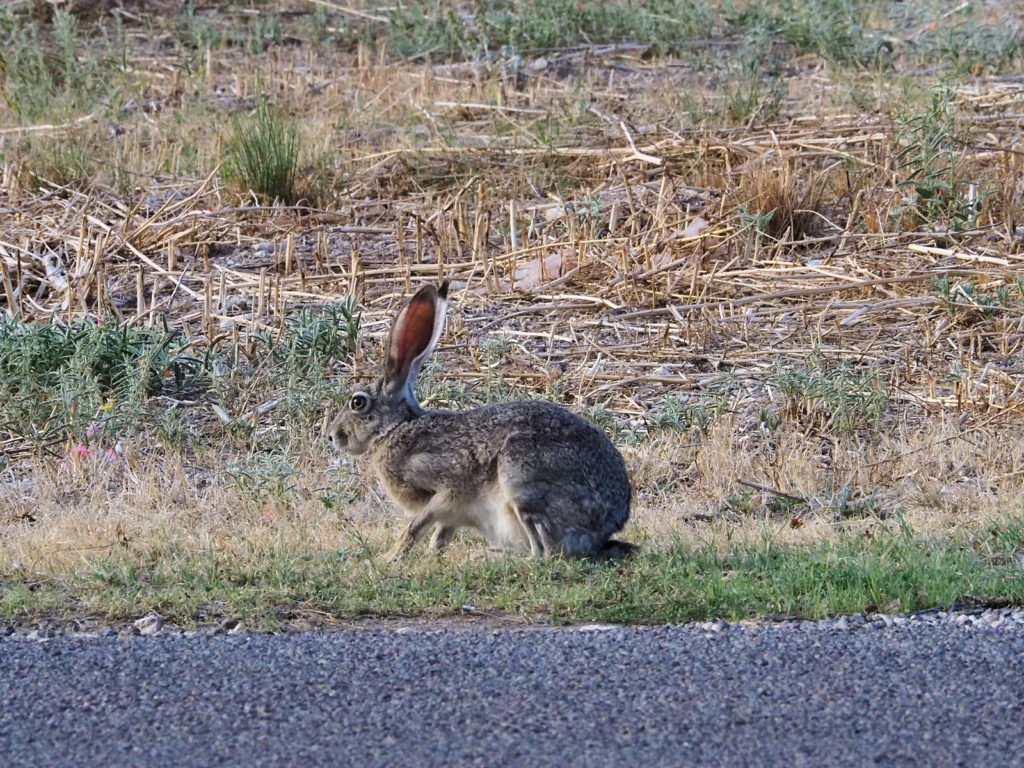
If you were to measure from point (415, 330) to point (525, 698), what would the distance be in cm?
241

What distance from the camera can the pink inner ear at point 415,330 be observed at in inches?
237

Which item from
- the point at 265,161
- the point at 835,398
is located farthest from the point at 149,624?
the point at 265,161

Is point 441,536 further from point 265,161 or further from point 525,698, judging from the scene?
point 265,161

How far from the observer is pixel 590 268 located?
10.0 meters

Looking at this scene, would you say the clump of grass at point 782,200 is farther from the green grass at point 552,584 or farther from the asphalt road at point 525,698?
the asphalt road at point 525,698

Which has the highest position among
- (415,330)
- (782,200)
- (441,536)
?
(415,330)

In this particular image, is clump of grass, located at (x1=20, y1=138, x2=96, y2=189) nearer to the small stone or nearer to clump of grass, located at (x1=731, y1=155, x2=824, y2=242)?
clump of grass, located at (x1=731, y1=155, x2=824, y2=242)

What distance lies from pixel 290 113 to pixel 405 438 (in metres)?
8.82

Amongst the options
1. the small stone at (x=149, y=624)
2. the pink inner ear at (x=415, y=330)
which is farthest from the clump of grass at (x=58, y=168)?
the small stone at (x=149, y=624)

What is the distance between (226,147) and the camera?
12305 mm

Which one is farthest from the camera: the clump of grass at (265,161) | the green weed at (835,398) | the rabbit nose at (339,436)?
the clump of grass at (265,161)

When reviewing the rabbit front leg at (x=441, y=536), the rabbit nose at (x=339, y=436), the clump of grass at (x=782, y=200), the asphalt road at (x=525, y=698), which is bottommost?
the rabbit front leg at (x=441, y=536)

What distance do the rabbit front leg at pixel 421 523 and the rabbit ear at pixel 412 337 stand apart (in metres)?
0.62

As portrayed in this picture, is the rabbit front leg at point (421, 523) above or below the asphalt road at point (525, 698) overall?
below
